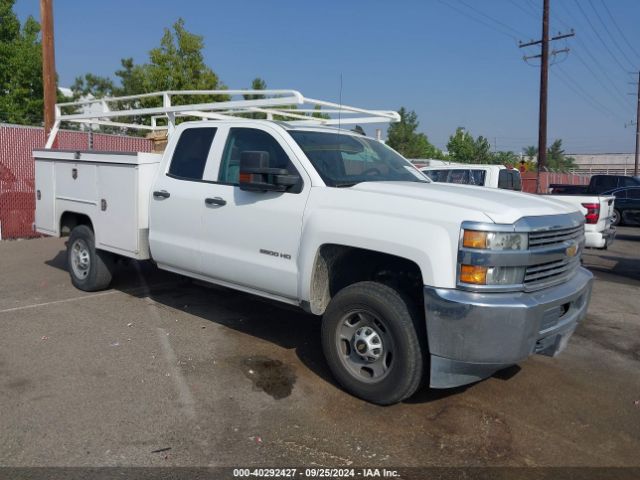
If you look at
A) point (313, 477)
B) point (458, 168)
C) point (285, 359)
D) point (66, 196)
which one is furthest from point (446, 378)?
point (458, 168)

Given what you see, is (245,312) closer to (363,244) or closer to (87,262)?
(87,262)

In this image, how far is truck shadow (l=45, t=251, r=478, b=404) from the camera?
5195mm

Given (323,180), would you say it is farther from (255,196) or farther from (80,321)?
(80,321)

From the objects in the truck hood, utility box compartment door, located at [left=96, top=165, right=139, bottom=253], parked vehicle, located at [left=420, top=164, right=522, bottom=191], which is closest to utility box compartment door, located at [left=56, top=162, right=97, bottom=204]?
utility box compartment door, located at [left=96, top=165, right=139, bottom=253]

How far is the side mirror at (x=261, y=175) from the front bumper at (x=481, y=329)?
5.09 feet

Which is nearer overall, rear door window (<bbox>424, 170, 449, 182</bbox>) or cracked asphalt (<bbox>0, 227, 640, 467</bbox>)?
cracked asphalt (<bbox>0, 227, 640, 467</bbox>)

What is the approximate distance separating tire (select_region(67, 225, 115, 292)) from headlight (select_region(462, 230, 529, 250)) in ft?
16.2

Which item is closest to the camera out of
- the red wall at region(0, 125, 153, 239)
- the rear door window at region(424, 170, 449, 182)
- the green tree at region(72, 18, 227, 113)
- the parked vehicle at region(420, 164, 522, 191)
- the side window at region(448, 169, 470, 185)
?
the parked vehicle at region(420, 164, 522, 191)

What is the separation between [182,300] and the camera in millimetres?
7113

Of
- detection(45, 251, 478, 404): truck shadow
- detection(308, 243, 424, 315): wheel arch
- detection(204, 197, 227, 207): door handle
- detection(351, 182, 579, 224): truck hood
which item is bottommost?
detection(45, 251, 478, 404): truck shadow

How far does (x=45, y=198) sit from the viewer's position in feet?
25.0

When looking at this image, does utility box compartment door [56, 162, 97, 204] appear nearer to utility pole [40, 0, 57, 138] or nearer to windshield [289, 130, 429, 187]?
windshield [289, 130, 429, 187]

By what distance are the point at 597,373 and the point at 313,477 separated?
304 centimetres

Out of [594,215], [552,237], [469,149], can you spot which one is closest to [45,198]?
[552,237]
